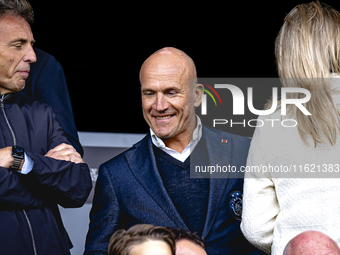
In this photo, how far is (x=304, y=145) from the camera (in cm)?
191

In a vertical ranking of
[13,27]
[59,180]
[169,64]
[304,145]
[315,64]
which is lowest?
[59,180]

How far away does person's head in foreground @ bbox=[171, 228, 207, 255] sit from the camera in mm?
2193

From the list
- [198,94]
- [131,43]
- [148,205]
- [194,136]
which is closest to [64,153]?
[148,205]

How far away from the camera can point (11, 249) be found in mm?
2193

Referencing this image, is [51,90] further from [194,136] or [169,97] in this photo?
[194,136]

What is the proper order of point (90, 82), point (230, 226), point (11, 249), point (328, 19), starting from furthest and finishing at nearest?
1. point (90, 82)
2. point (230, 226)
3. point (11, 249)
4. point (328, 19)

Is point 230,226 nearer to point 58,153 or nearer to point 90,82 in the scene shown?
point 58,153

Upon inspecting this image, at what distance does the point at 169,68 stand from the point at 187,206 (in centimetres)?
76

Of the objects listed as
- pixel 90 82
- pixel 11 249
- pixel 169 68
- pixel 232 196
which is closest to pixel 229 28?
pixel 90 82

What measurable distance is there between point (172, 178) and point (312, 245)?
3.30 feet

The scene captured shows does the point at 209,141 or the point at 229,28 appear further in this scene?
the point at 229,28

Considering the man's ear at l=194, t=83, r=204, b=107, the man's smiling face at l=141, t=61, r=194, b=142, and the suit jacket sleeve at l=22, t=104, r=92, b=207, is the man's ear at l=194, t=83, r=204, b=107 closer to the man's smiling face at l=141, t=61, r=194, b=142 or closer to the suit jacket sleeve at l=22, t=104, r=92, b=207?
the man's smiling face at l=141, t=61, r=194, b=142

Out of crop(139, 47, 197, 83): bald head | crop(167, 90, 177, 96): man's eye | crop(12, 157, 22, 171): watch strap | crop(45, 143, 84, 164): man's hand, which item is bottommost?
crop(45, 143, 84, 164): man's hand

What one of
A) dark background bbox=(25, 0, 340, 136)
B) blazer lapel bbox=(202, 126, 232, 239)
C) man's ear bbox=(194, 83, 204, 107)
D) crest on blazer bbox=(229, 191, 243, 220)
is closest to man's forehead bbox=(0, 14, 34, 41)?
Answer: man's ear bbox=(194, 83, 204, 107)
